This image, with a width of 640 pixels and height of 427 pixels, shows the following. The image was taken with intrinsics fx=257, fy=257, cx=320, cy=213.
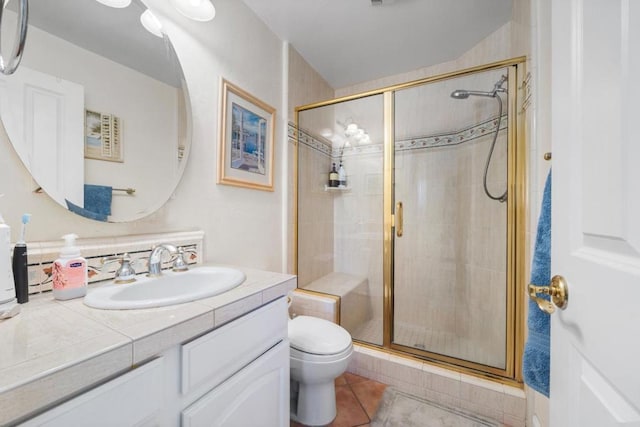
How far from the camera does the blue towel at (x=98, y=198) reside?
89cm

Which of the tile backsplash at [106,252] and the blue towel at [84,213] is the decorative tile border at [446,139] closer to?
the tile backsplash at [106,252]

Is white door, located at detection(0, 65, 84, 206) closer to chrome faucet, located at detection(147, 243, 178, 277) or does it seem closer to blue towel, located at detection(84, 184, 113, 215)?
blue towel, located at detection(84, 184, 113, 215)

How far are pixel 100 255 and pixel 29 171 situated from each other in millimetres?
317

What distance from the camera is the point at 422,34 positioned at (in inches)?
72.5

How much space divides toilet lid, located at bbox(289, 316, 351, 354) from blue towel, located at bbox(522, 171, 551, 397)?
80 centimetres

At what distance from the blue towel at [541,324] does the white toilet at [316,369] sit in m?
0.80

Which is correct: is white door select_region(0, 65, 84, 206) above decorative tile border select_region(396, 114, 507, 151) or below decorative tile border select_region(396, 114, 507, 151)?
below

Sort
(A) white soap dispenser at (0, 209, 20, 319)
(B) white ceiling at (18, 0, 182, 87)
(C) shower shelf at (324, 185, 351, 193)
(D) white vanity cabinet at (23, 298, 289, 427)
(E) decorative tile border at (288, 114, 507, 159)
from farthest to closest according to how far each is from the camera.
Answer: (C) shower shelf at (324, 185, 351, 193) < (E) decorative tile border at (288, 114, 507, 159) < (B) white ceiling at (18, 0, 182, 87) < (A) white soap dispenser at (0, 209, 20, 319) < (D) white vanity cabinet at (23, 298, 289, 427)

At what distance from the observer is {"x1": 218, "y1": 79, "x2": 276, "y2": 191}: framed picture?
4.57 feet

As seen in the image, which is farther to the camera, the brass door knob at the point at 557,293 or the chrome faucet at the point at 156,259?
the chrome faucet at the point at 156,259

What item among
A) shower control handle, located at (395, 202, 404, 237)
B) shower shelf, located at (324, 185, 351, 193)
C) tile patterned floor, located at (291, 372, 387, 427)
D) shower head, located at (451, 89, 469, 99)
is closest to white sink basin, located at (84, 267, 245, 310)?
tile patterned floor, located at (291, 372, 387, 427)

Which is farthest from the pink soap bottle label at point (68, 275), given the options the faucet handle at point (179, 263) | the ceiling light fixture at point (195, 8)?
the ceiling light fixture at point (195, 8)

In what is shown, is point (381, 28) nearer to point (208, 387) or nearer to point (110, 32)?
point (110, 32)

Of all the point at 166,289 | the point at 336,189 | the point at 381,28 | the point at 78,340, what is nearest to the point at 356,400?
the point at 166,289
